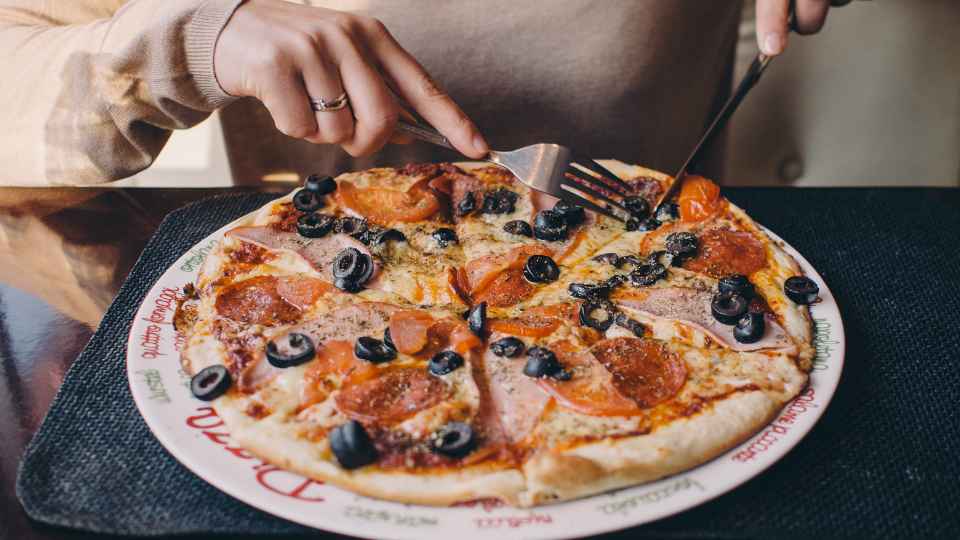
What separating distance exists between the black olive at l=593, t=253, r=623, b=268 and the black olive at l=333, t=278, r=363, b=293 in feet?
2.17

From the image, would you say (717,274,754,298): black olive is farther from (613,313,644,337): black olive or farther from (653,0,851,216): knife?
(653,0,851,216): knife

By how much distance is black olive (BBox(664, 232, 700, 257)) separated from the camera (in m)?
2.22

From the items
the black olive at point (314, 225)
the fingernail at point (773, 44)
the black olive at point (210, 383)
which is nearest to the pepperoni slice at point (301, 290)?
the black olive at point (314, 225)

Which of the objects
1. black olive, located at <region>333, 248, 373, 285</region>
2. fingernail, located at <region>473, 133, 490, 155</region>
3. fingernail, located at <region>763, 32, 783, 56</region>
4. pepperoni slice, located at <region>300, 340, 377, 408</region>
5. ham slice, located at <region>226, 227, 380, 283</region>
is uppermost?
fingernail, located at <region>763, 32, 783, 56</region>

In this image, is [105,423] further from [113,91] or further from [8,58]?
[8,58]

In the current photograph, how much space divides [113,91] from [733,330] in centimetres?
187

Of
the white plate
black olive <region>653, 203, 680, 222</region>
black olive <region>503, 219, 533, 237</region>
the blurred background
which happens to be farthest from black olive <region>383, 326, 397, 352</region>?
the blurred background

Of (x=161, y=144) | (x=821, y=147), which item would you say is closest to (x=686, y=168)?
(x=161, y=144)

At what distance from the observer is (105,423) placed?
178cm

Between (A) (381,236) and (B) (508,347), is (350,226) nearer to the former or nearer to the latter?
(A) (381,236)

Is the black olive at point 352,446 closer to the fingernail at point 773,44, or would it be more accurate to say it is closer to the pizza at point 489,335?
the pizza at point 489,335

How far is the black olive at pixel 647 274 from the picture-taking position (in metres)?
2.11

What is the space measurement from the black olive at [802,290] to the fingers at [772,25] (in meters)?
0.64

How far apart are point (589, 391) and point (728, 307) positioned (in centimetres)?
47
